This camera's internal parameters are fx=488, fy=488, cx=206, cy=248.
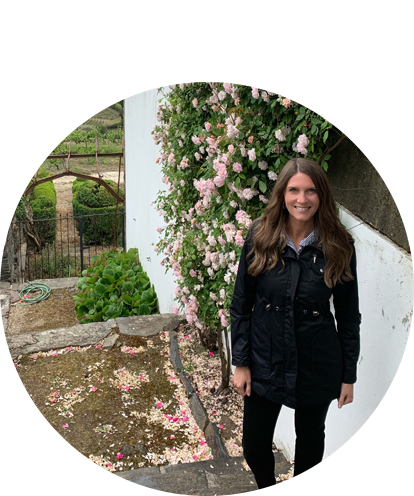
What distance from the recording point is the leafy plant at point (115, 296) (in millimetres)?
6629

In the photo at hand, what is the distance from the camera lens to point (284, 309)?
1.79 m

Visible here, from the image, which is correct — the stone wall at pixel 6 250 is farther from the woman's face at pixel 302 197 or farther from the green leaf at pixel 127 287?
the woman's face at pixel 302 197

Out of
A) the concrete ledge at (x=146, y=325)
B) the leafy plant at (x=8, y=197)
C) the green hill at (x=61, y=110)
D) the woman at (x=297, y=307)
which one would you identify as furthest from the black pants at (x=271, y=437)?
the green hill at (x=61, y=110)

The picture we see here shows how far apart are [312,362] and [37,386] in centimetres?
302

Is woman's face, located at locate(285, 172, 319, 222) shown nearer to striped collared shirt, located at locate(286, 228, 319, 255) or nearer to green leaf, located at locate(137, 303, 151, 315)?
striped collared shirt, located at locate(286, 228, 319, 255)

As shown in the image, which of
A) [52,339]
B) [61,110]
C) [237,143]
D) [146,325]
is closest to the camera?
[237,143]

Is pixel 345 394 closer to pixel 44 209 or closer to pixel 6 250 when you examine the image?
pixel 6 250

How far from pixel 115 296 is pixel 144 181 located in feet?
5.88

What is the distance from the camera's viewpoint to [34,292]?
859cm

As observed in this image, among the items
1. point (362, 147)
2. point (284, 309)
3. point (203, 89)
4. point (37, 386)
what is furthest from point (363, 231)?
point (37, 386)

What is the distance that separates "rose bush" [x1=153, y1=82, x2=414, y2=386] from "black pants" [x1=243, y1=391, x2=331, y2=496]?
102 cm

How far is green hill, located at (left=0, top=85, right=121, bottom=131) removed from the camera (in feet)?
110

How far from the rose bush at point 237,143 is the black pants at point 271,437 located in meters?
1.02

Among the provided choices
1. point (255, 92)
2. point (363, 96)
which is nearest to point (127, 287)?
point (255, 92)
